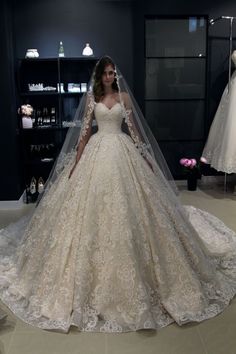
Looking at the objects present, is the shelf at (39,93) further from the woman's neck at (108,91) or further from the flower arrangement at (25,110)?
the woman's neck at (108,91)

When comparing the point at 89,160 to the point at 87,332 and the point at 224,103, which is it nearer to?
the point at 87,332

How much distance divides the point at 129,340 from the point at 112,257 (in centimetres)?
48

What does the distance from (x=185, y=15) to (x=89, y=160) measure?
3.45 meters

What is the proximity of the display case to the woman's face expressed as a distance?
7.12 ft

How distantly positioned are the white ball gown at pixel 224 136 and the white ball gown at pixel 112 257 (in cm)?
231

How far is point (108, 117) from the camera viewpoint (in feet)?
9.50

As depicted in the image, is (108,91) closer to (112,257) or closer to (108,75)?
(108,75)

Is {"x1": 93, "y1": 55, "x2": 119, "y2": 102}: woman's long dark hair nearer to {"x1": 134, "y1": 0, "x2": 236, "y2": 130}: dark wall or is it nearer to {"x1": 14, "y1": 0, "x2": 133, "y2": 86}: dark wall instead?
{"x1": 14, "y1": 0, "x2": 133, "y2": 86}: dark wall

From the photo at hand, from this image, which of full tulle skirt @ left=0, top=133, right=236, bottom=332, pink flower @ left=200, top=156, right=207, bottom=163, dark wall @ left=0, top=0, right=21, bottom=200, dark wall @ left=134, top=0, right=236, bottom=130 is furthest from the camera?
pink flower @ left=200, top=156, right=207, bottom=163

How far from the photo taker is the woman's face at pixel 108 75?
2859 millimetres

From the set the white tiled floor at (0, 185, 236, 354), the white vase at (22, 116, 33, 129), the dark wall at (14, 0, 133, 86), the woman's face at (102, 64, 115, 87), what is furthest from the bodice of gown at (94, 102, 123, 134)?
the dark wall at (14, 0, 133, 86)

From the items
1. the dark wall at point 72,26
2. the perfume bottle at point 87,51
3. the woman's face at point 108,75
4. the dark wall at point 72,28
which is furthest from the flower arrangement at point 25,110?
the woman's face at point 108,75

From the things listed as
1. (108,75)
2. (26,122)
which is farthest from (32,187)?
(108,75)

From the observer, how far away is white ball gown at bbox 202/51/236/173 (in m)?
5.07
